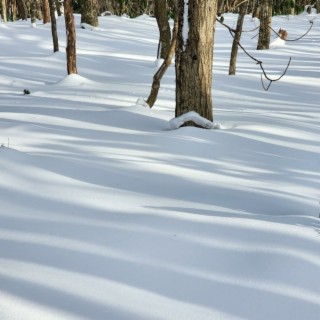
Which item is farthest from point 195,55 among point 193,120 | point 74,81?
point 74,81

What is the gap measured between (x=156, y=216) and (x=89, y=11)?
37.8 ft

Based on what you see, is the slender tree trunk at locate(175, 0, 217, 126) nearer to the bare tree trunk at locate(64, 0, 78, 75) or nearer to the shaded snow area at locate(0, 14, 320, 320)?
the shaded snow area at locate(0, 14, 320, 320)

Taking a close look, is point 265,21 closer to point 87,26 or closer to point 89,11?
point 89,11

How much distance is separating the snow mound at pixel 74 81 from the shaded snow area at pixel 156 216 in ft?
8.79

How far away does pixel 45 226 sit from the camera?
216 centimetres

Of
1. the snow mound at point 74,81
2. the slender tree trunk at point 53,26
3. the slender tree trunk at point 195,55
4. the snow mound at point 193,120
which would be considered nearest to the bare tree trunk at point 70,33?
the snow mound at point 74,81

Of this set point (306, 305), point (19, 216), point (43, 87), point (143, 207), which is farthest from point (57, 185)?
point (43, 87)

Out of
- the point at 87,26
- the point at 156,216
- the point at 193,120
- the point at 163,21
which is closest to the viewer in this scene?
the point at 156,216

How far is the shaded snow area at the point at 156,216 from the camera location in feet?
5.37

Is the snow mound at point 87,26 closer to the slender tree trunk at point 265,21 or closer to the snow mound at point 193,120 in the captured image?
the slender tree trunk at point 265,21

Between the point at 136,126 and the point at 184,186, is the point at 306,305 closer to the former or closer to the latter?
the point at 184,186

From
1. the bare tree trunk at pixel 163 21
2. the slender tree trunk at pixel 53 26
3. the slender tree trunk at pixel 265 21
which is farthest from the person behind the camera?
the slender tree trunk at pixel 265 21

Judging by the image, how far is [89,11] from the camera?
1271 centimetres

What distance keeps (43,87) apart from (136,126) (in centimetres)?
400
